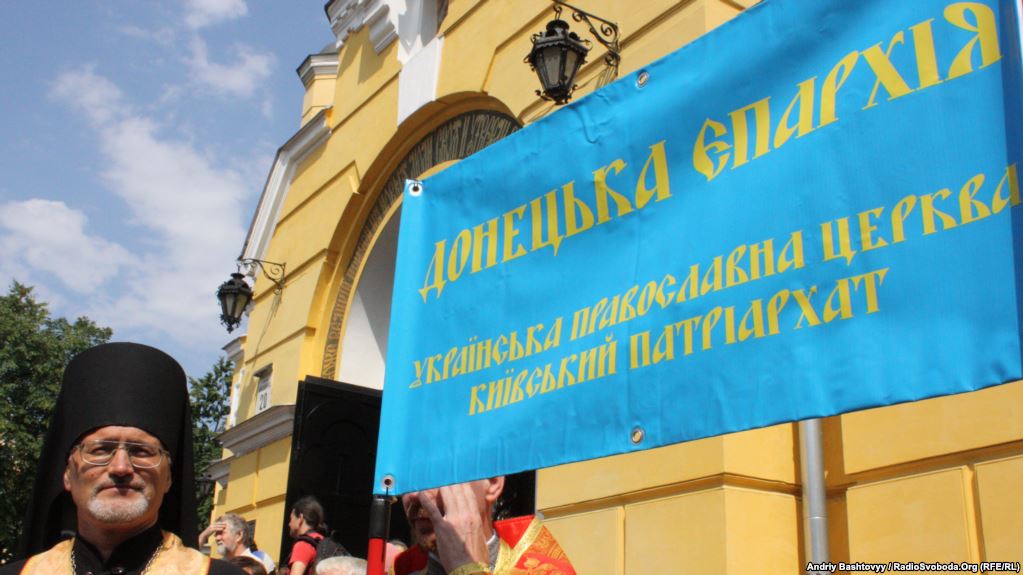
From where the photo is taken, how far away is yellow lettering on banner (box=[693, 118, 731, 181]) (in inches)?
91.0

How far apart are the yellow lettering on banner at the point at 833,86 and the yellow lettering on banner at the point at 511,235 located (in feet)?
2.77

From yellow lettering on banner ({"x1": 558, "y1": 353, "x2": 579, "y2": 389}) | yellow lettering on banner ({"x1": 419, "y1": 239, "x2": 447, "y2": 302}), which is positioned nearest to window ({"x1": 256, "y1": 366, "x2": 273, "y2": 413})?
Answer: yellow lettering on banner ({"x1": 419, "y1": 239, "x2": 447, "y2": 302})

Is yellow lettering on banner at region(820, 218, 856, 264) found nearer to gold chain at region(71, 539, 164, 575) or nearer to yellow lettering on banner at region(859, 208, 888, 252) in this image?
yellow lettering on banner at region(859, 208, 888, 252)

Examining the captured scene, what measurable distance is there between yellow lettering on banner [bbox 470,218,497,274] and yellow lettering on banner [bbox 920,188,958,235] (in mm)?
1136

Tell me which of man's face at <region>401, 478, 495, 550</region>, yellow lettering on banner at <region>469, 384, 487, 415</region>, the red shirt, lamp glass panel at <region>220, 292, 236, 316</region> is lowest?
man's face at <region>401, 478, 495, 550</region>

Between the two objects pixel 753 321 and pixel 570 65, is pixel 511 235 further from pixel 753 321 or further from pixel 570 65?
pixel 570 65

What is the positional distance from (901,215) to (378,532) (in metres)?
1.60

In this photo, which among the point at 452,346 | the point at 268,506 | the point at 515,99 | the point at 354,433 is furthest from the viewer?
the point at 268,506

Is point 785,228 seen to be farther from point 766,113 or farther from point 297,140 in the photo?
point 297,140

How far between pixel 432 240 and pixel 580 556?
3640 mm

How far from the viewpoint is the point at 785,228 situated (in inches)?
84.3

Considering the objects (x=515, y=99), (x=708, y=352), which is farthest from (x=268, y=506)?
(x=708, y=352)

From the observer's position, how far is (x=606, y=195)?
254cm

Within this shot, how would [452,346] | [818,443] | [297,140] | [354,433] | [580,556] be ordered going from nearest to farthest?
[452,346]
[818,443]
[580,556]
[354,433]
[297,140]
